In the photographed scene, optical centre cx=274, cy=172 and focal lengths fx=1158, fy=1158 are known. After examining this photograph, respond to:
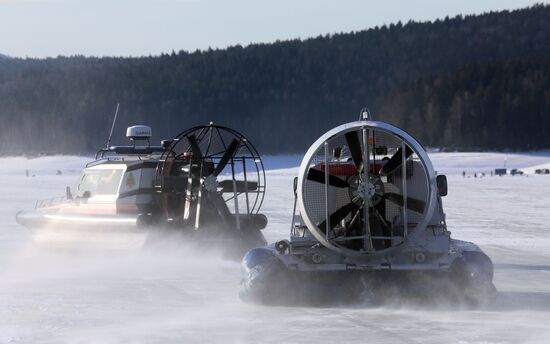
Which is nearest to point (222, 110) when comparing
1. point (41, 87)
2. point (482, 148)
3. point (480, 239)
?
point (41, 87)

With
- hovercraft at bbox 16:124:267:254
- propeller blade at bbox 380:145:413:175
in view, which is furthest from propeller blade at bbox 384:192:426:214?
hovercraft at bbox 16:124:267:254

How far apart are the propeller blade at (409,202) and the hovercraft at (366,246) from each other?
0.01 m

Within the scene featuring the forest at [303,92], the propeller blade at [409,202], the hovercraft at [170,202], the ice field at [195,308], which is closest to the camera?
the ice field at [195,308]

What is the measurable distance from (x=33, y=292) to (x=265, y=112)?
156 meters

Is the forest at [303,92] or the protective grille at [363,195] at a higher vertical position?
the forest at [303,92]

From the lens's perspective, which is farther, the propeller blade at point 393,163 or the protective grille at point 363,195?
the propeller blade at point 393,163

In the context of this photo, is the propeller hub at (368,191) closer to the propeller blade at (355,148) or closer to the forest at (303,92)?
the propeller blade at (355,148)

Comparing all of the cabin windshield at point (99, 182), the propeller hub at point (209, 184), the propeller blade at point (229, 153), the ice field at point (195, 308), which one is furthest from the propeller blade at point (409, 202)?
the cabin windshield at point (99, 182)

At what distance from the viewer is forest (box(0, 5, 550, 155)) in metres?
139

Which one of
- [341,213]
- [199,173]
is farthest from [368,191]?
[199,173]

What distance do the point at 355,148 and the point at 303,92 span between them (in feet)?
535

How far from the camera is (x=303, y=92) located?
174625 millimetres

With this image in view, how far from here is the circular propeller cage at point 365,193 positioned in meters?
11.6

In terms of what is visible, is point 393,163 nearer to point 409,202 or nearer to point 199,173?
point 409,202
